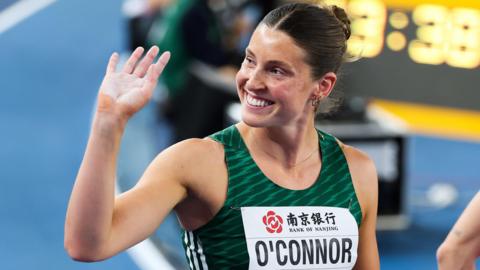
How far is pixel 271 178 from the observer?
113 inches

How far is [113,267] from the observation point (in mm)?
6984

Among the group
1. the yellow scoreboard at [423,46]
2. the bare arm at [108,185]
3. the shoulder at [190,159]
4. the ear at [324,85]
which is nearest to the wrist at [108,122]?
the bare arm at [108,185]

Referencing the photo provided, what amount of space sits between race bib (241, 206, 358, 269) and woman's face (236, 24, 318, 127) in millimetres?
250

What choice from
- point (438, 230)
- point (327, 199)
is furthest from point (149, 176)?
point (438, 230)

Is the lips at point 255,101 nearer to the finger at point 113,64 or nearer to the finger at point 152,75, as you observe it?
the finger at point 152,75

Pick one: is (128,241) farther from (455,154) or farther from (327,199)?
(455,154)

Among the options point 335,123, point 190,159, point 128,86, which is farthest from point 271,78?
point 335,123

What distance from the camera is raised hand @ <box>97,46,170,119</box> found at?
2.41 m

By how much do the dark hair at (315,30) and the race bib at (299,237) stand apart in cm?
38

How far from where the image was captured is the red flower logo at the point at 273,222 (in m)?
2.80

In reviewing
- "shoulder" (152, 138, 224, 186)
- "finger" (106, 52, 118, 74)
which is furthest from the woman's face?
"finger" (106, 52, 118, 74)

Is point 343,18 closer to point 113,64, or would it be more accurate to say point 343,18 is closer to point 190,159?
point 190,159

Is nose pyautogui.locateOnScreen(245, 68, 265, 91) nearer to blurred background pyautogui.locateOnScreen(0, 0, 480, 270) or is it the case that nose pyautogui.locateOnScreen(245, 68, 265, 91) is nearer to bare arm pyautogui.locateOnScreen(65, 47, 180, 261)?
bare arm pyautogui.locateOnScreen(65, 47, 180, 261)

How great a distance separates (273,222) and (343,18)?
24.2 inches
